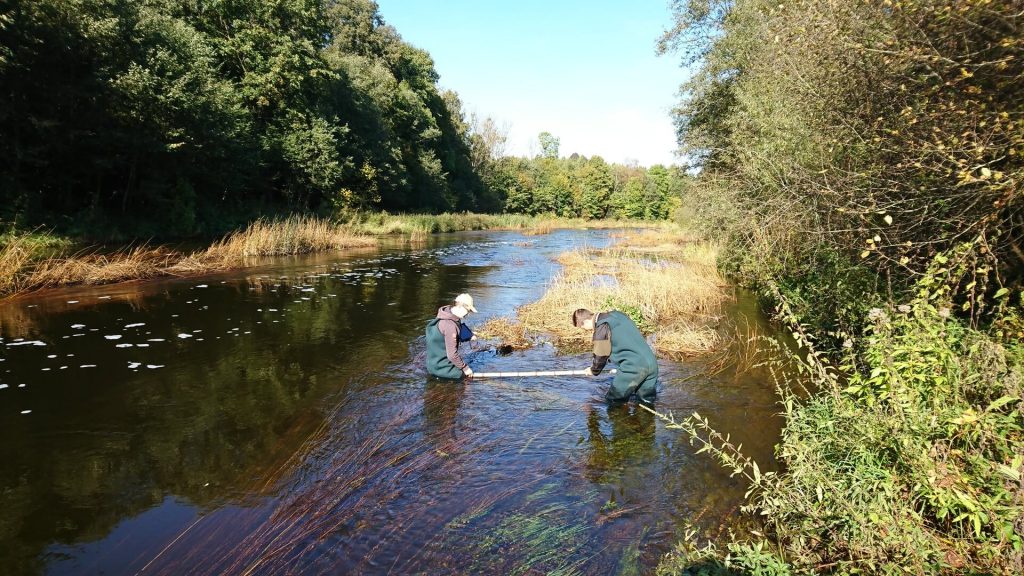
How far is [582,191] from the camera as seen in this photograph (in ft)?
303

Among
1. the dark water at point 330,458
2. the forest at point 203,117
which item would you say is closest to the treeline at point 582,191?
the forest at point 203,117

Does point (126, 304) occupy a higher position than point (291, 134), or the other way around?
point (291, 134)

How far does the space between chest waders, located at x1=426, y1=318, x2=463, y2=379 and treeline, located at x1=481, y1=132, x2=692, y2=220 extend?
73.0 meters

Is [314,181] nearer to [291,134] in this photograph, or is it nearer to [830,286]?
[291,134]

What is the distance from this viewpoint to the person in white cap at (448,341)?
26.8 ft

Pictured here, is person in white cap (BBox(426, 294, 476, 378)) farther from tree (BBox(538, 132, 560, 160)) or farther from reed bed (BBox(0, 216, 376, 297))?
tree (BBox(538, 132, 560, 160))

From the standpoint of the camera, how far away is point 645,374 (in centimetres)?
724

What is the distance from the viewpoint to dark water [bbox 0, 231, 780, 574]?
455cm

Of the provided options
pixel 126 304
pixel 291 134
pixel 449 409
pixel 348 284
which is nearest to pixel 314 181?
pixel 291 134

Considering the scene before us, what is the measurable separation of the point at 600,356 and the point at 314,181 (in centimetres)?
3255

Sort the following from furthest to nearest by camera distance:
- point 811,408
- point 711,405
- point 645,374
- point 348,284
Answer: point 348,284
point 711,405
point 645,374
point 811,408

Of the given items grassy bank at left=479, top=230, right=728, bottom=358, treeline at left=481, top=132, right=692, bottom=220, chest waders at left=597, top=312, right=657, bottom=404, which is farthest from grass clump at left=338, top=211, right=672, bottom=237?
chest waders at left=597, top=312, right=657, bottom=404

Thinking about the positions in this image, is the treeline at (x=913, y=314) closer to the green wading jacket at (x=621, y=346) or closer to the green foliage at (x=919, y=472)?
the green foliage at (x=919, y=472)

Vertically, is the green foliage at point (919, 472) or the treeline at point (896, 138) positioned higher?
the treeline at point (896, 138)
